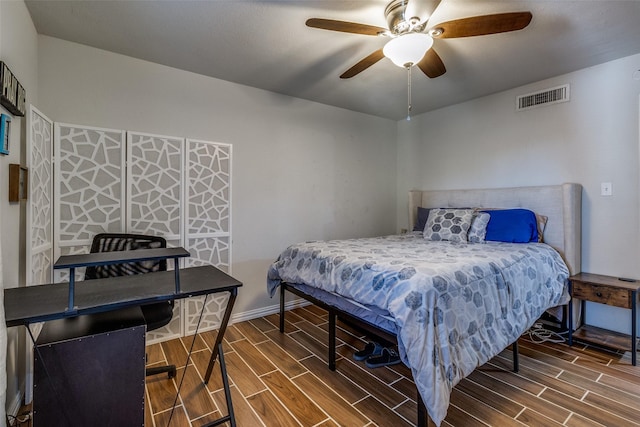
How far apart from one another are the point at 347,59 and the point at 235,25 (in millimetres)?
968

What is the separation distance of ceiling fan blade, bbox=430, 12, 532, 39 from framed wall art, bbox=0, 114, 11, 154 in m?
2.36

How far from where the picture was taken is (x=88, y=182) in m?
2.35

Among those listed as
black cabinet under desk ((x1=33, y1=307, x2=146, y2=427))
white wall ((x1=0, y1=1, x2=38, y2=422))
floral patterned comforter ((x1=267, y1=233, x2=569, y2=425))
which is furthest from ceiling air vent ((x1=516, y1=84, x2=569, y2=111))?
white wall ((x1=0, y1=1, x2=38, y2=422))

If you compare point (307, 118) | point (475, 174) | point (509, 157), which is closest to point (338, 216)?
point (307, 118)

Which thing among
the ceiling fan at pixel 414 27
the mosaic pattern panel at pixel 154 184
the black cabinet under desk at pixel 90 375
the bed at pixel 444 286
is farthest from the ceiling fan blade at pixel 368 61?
the black cabinet under desk at pixel 90 375

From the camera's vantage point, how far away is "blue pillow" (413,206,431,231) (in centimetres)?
366

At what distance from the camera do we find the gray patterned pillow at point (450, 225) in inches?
117

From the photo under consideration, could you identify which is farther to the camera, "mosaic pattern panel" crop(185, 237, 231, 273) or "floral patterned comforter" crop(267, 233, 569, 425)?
"mosaic pattern panel" crop(185, 237, 231, 273)

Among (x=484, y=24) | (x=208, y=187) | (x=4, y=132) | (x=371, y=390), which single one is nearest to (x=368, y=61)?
(x=484, y=24)

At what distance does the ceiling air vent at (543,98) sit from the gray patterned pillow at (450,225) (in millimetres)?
1254

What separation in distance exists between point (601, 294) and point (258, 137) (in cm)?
341

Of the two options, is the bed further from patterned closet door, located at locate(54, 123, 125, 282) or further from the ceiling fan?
patterned closet door, located at locate(54, 123, 125, 282)

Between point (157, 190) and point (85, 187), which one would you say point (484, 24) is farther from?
point (85, 187)

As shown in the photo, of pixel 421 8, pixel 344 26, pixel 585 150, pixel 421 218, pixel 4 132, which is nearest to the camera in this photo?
pixel 4 132
